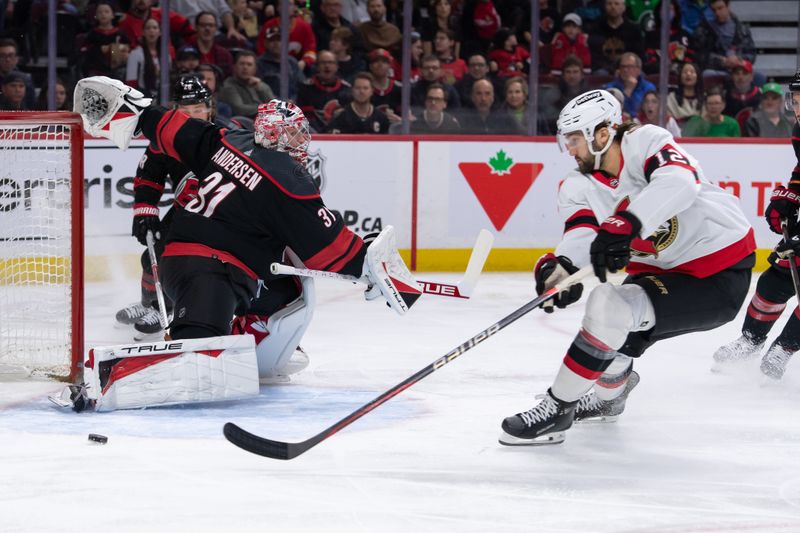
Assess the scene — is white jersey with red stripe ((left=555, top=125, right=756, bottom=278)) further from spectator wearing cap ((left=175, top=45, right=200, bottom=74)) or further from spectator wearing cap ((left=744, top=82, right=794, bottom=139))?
spectator wearing cap ((left=744, top=82, right=794, bottom=139))

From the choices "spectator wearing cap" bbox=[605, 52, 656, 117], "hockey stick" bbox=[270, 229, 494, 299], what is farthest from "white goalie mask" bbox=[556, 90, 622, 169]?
"spectator wearing cap" bbox=[605, 52, 656, 117]

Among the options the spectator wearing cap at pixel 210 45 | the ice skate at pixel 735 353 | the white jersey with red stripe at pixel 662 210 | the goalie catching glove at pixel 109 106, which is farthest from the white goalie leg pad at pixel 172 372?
the spectator wearing cap at pixel 210 45

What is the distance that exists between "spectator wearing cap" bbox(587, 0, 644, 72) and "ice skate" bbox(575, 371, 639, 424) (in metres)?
3.61

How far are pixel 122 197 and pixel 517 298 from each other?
78.3 inches

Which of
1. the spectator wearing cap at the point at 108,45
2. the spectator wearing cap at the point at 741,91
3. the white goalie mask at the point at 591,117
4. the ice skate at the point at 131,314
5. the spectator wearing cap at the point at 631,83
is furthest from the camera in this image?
the spectator wearing cap at the point at 741,91

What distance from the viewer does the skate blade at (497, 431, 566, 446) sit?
301 cm

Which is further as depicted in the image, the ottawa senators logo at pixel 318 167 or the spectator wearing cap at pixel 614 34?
the spectator wearing cap at pixel 614 34

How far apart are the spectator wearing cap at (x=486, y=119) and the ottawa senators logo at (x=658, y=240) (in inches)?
131

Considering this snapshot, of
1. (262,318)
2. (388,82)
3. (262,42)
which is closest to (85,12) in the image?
(262,42)

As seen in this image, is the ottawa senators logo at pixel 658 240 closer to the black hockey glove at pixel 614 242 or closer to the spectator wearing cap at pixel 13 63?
the black hockey glove at pixel 614 242

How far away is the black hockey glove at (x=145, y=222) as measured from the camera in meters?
4.30

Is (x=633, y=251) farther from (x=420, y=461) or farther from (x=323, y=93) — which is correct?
(x=323, y=93)

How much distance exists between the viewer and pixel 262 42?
6.21 m

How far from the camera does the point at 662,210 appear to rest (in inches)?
110
